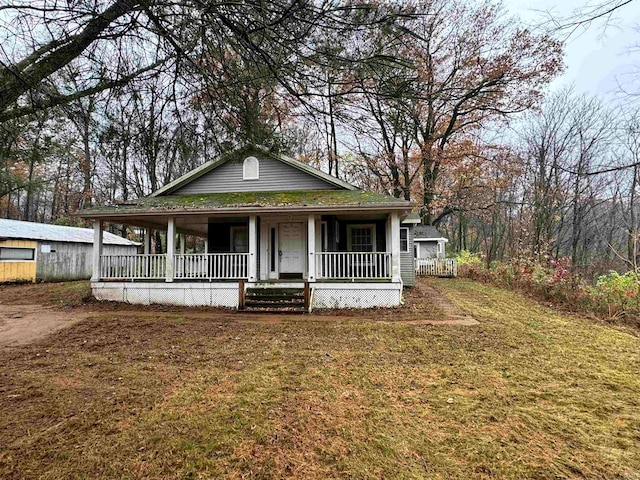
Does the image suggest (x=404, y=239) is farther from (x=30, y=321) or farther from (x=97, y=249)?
(x=30, y=321)

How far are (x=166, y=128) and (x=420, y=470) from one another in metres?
4.50

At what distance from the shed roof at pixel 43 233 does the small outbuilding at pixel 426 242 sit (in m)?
18.5

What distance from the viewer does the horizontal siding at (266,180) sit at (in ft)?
38.3

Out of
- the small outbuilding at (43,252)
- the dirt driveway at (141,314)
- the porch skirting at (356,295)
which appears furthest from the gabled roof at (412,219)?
the small outbuilding at (43,252)

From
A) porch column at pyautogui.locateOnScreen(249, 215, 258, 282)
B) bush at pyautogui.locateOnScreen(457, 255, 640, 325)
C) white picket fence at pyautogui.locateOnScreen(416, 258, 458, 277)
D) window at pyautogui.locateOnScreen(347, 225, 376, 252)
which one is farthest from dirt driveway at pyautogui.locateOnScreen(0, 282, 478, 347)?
white picket fence at pyautogui.locateOnScreen(416, 258, 458, 277)

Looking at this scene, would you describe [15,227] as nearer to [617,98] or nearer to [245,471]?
[245,471]

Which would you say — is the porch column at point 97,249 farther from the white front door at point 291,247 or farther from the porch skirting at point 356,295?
the porch skirting at point 356,295

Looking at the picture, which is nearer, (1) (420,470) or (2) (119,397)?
(1) (420,470)

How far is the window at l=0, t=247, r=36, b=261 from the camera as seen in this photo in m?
15.1

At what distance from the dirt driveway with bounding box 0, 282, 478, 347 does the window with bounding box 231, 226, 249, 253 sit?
2879 millimetres

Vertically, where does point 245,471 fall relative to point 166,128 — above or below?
below

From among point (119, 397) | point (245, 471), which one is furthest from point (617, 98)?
point (119, 397)

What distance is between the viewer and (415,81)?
3822mm

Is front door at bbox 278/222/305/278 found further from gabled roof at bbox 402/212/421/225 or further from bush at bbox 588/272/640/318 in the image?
bush at bbox 588/272/640/318
